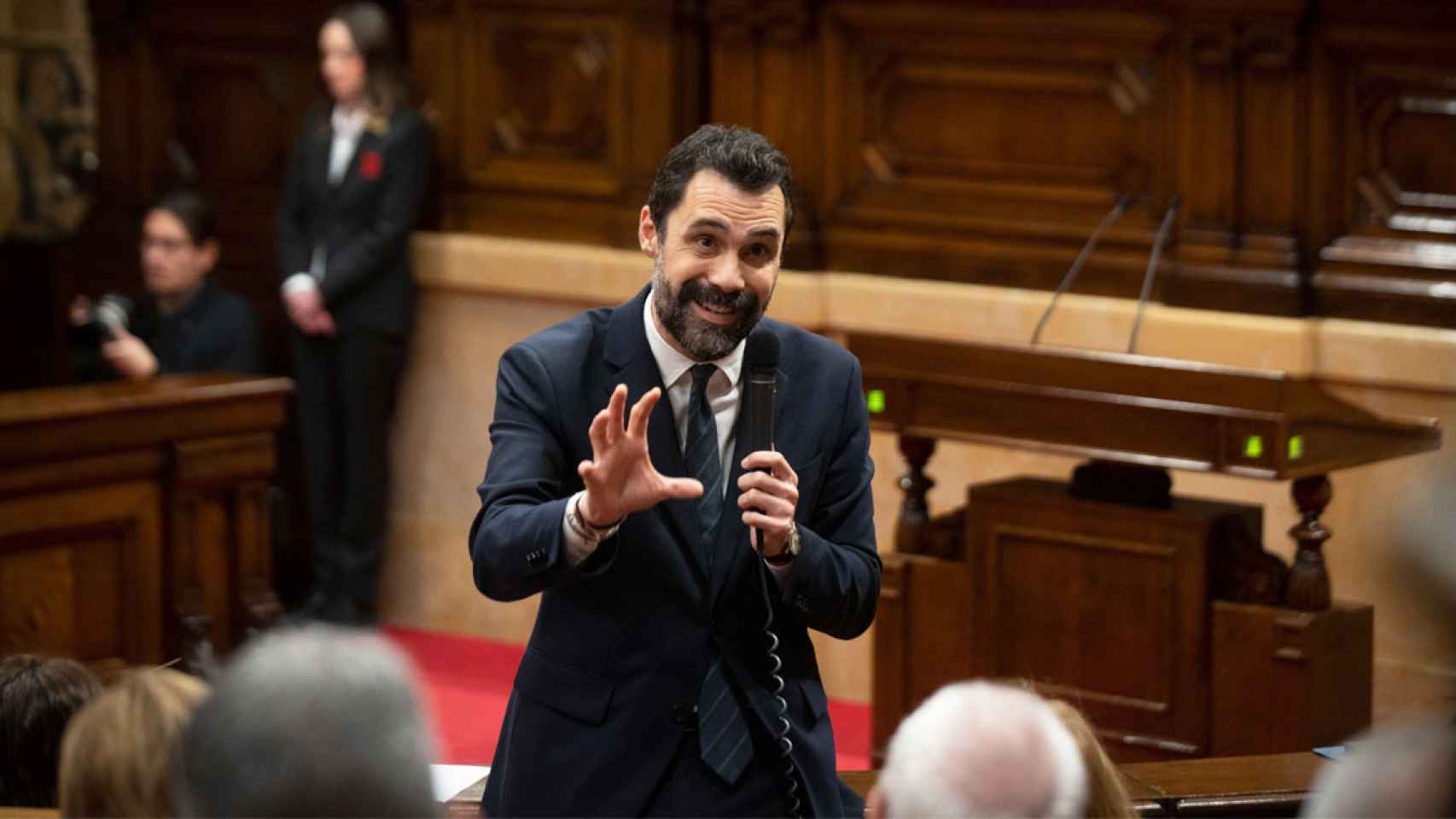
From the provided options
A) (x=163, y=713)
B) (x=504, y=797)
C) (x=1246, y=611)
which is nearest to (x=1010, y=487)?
(x=1246, y=611)

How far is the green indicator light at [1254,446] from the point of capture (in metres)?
4.84

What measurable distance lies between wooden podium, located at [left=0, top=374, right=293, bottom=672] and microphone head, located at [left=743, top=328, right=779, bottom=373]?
3233mm

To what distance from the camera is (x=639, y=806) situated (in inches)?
119

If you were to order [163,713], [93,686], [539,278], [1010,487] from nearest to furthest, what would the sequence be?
1. [163,713]
2. [93,686]
3. [1010,487]
4. [539,278]

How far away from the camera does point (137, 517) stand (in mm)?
6102

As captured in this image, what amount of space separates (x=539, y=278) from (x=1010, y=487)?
102 inches

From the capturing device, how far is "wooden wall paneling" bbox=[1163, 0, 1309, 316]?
622cm

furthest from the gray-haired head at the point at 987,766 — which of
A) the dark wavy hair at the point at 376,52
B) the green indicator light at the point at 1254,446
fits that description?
the dark wavy hair at the point at 376,52

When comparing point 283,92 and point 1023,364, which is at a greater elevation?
point 283,92

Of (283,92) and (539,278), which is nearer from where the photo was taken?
(539,278)

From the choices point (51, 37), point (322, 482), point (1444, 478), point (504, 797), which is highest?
point (51, 37)

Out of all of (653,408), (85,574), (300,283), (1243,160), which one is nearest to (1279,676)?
(1243,160)

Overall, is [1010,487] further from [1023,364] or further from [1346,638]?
[1346,638]

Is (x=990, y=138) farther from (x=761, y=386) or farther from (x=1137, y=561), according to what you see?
(x=761, y=386)
